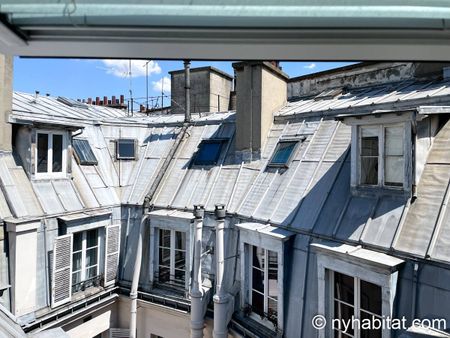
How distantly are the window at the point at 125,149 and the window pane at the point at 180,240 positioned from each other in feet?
13.7

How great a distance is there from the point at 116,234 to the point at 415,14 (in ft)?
36.4

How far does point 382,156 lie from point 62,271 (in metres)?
8.82

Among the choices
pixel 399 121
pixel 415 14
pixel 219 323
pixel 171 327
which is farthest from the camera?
pixel 171 327

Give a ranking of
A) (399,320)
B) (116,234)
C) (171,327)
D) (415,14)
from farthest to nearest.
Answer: (116,234) → (171,327) → (399,320) → (415,14)

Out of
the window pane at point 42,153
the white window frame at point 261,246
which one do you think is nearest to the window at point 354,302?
the white window frame at point 261,246

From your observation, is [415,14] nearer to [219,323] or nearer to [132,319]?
[219,323]

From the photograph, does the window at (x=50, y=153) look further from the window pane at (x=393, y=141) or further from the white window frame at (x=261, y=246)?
the window pane at (x=393, y=141)

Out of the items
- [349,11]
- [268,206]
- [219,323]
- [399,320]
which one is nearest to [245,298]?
[219,323]

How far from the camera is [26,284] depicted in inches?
336

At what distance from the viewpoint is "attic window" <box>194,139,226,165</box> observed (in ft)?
37.2

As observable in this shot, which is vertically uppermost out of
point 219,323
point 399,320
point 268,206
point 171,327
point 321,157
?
point 321,157

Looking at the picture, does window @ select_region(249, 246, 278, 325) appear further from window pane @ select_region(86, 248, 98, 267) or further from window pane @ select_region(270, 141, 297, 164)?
window pane @ select_region(86, 248, 98, 267)

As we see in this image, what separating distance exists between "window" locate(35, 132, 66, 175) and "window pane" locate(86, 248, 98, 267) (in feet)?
8.86

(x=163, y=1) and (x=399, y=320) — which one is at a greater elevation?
(x=163, y=1)
